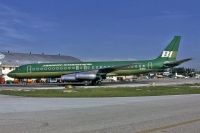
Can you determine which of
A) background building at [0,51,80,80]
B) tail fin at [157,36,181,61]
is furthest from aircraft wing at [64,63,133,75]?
background building at [0,51,80,80]

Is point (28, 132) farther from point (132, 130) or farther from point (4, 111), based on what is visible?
point (4, 111)

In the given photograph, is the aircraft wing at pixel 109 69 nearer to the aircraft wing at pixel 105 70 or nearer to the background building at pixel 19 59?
the aircraft wing at pixel 105 70

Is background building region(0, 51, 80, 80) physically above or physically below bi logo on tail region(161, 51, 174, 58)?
above

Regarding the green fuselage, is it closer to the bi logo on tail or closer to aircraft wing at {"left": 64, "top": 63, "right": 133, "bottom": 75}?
aircraft wing at {"left": 64, "top": 63, "right": 133, "bottom": 75}

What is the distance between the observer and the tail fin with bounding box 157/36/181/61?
233 ft

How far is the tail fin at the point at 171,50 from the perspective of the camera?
233ft

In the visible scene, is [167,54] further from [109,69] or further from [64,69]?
[64,69]

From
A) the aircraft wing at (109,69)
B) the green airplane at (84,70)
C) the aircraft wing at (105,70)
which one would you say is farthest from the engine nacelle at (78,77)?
the aircraft wing at (109,69)

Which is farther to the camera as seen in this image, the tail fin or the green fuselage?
the tail fin

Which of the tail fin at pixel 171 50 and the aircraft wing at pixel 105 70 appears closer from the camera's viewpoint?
the aircraft wing at pixel 105 70

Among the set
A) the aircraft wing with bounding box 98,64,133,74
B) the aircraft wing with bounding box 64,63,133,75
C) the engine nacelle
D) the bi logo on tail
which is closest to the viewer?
the engine nacelle

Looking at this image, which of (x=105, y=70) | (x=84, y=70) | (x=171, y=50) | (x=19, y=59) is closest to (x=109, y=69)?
(x=105, y=70)

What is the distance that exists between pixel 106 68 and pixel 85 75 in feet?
11.5

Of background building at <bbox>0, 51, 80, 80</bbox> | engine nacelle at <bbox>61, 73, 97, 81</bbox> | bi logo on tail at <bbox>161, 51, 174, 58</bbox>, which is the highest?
background building at <bbox>0, 51, 80, 80</bbox>
